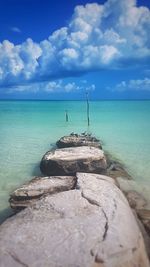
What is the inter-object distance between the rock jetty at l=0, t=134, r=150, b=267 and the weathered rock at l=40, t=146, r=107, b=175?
7.08 feet

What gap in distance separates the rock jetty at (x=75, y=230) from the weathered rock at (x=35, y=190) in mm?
21

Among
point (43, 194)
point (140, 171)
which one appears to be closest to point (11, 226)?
point (43, 194)

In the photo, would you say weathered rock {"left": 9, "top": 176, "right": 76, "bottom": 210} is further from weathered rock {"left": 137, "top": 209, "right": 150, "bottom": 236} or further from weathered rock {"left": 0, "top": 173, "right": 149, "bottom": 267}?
weathered rock {"left": 137, "top": 209, "right": 150, "bottom": 236}

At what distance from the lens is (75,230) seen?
4168 millimetres

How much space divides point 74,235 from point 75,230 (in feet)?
0.42

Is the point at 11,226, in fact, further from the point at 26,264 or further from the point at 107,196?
the point at 107,196

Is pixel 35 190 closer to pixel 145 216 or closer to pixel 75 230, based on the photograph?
pixel 75 230

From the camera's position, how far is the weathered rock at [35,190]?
616 centimetres

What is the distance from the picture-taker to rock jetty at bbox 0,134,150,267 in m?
3.63

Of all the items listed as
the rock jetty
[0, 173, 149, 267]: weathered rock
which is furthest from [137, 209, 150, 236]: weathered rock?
[0, 173, 149, 267]: weathered rock

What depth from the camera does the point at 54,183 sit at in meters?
6.63

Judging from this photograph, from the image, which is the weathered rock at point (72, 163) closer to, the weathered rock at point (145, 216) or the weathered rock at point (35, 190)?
the weathered rock at point (35, 190)

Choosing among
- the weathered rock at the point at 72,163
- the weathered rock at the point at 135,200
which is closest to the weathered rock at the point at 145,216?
the weathered rock at the point at 135,200

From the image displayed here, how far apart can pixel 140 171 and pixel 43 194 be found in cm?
512
